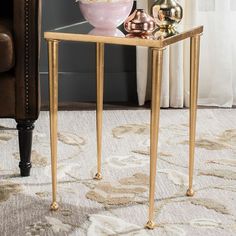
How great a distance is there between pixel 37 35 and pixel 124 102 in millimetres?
1335

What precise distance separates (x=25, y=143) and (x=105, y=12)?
70cm

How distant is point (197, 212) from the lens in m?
2.14

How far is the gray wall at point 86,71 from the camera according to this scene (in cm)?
352

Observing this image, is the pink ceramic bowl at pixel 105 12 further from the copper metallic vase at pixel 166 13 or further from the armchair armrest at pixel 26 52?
the armchair armrest at pixel 26 52

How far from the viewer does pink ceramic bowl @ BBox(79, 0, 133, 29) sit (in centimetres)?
196

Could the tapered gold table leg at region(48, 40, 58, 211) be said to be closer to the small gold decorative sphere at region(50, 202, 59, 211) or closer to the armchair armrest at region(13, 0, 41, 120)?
the small gold decorative sphere at region(50, 202, 59, 211)

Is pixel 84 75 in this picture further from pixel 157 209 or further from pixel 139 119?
pixel 157 209

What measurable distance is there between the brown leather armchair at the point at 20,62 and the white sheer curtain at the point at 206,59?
120 centimetres

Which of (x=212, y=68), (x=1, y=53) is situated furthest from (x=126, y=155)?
(x=212, y=68)

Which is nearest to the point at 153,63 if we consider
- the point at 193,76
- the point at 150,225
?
the point at 193,76

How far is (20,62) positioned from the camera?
2.30m

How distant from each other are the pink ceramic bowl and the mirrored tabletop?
0.03 meters

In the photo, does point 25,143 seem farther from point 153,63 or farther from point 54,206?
point 153,63

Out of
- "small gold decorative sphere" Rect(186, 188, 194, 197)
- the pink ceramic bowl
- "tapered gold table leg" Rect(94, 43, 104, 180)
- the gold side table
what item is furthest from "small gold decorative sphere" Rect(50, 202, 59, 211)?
the pink ceramic bowl
